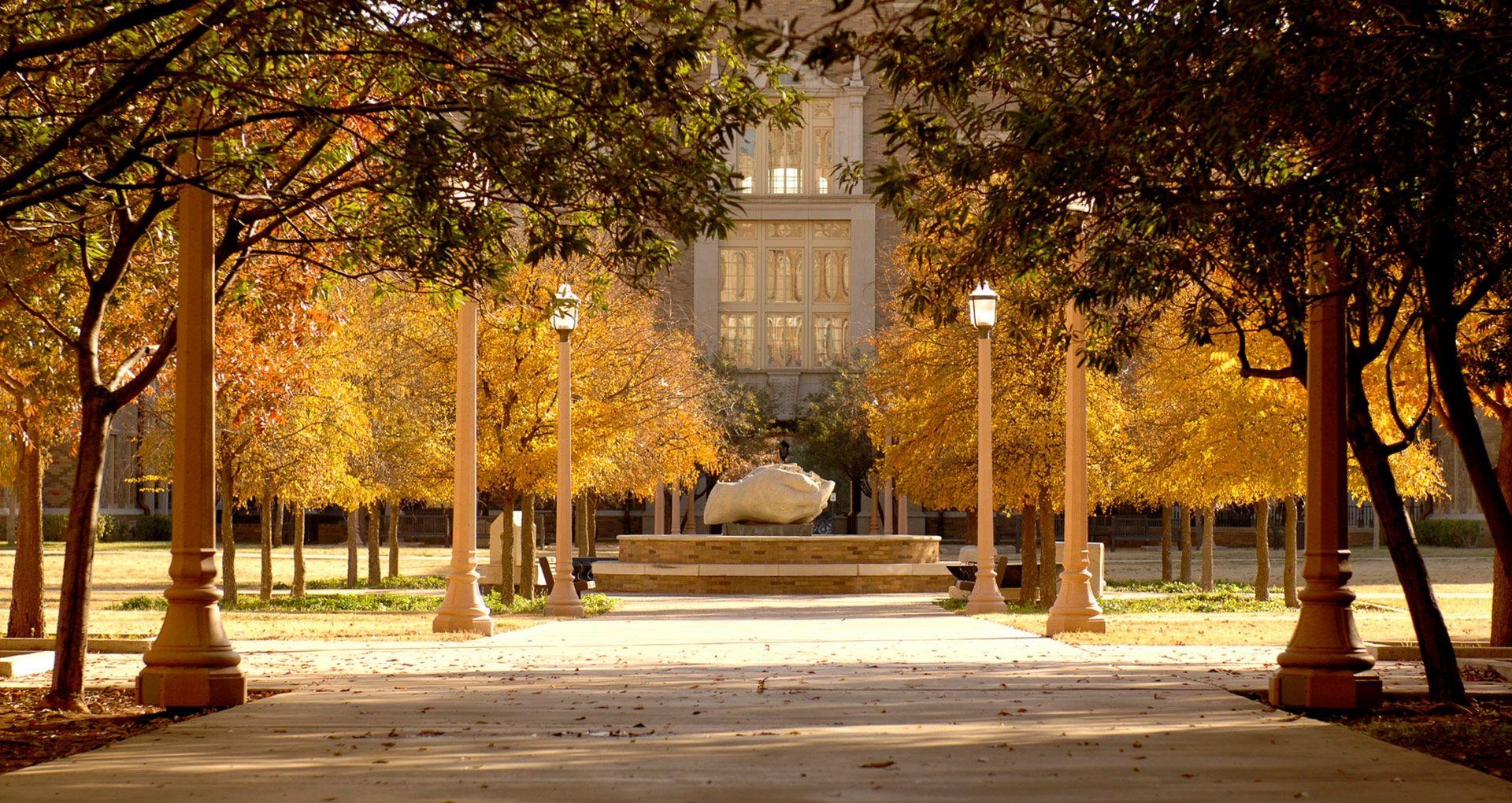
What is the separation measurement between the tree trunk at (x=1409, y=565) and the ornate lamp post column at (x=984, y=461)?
35.4 ft

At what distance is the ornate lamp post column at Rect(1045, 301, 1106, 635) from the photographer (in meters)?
19.4

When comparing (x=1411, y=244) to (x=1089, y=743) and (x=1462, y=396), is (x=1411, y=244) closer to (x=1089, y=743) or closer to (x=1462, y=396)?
(x=1462, y=396)

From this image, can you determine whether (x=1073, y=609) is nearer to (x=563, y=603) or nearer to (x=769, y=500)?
(x=563, y=603)

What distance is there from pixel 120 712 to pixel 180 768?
11.7 ft

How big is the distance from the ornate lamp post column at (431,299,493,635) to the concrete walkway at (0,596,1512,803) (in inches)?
157

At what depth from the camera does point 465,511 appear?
19047 mm

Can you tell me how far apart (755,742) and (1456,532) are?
205 feet

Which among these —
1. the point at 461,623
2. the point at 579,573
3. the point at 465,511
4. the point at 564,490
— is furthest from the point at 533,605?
the point at 465,511

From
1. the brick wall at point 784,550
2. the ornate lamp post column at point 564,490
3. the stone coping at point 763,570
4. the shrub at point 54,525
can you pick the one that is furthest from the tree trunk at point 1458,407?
the shrub at point 54,525

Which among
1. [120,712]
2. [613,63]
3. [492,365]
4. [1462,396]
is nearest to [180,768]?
[120,712]

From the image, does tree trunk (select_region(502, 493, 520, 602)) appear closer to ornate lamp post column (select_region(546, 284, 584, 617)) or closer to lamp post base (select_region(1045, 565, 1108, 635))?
ornate lamp post column (select_region(546, 284, 584, 617))

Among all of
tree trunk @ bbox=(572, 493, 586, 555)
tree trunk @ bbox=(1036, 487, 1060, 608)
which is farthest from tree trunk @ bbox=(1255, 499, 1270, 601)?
tree trunk @ bbox=(572, 493, 586, 555)

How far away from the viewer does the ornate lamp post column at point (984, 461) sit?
908 inches

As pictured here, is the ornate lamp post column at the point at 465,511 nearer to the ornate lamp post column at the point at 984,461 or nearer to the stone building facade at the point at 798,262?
the ornate lamp post column at the point at 984,461
